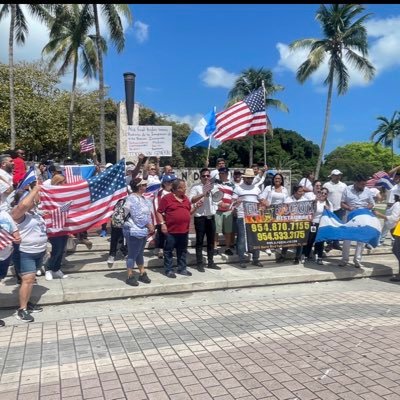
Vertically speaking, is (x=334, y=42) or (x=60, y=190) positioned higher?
(x=334, y=42)

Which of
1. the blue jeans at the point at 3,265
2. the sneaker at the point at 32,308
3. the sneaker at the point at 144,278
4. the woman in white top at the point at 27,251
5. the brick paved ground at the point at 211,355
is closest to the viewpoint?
the brick paved ground at the point at 211,355

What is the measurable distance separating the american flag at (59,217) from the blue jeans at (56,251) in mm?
196

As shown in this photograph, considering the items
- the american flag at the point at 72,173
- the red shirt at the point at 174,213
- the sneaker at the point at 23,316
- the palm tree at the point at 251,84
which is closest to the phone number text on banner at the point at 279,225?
the red shirt at the point at 174,213

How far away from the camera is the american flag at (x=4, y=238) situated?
5.10m

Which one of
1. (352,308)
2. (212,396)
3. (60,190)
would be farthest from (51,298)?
(352,308)

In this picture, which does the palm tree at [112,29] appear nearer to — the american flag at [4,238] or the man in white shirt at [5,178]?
the man in white shirt at [5,178]

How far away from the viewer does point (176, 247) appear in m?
7.39

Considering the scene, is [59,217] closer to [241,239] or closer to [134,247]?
[134,247]

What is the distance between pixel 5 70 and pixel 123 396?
30.4 m

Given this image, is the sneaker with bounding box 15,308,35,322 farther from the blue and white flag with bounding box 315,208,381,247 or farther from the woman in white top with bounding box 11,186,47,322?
the blue and white flag with bounding box 315,208,381,247

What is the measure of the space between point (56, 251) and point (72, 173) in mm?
4317

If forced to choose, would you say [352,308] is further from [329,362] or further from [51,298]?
[51,298]

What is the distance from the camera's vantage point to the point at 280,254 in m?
8.88

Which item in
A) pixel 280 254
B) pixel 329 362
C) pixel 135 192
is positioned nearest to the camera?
pixel 329 362
